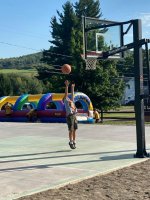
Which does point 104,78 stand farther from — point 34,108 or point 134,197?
point 134,197

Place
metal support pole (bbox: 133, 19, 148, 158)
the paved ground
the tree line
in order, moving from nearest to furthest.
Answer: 1. the paved ground
2. metal support pole (bbox: 133, 19, 148, 158)
3. the tree line

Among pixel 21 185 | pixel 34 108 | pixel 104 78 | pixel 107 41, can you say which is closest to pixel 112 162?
pixel 21 185

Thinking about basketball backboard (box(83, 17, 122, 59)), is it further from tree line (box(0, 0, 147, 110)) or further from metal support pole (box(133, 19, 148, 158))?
tree line (box(0, 0, 147, 110))

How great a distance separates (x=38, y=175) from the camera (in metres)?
8.33

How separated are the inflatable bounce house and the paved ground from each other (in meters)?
10.6

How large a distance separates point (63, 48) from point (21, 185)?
63591 millimetres

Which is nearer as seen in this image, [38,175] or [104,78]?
[38,175]

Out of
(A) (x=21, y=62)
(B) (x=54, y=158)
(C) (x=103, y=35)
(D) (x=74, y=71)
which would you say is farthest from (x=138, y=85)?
(A) (x=21, y=62)

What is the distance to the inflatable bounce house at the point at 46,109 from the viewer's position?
26716 millimetres

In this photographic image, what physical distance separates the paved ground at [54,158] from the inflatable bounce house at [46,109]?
418 inches

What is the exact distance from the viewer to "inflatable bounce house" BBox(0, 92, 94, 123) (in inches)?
1052

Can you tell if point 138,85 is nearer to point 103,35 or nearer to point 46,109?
point 103,35

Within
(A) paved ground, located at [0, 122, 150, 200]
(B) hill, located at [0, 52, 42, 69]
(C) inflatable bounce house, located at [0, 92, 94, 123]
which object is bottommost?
(A) paved ground, located at [0, 122, 150, 200]

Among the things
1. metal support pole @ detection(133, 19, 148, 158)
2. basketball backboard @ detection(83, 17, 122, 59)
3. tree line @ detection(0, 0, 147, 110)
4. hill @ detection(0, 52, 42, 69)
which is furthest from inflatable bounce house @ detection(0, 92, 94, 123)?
hill @ detection(0, 52, 42, 69)
